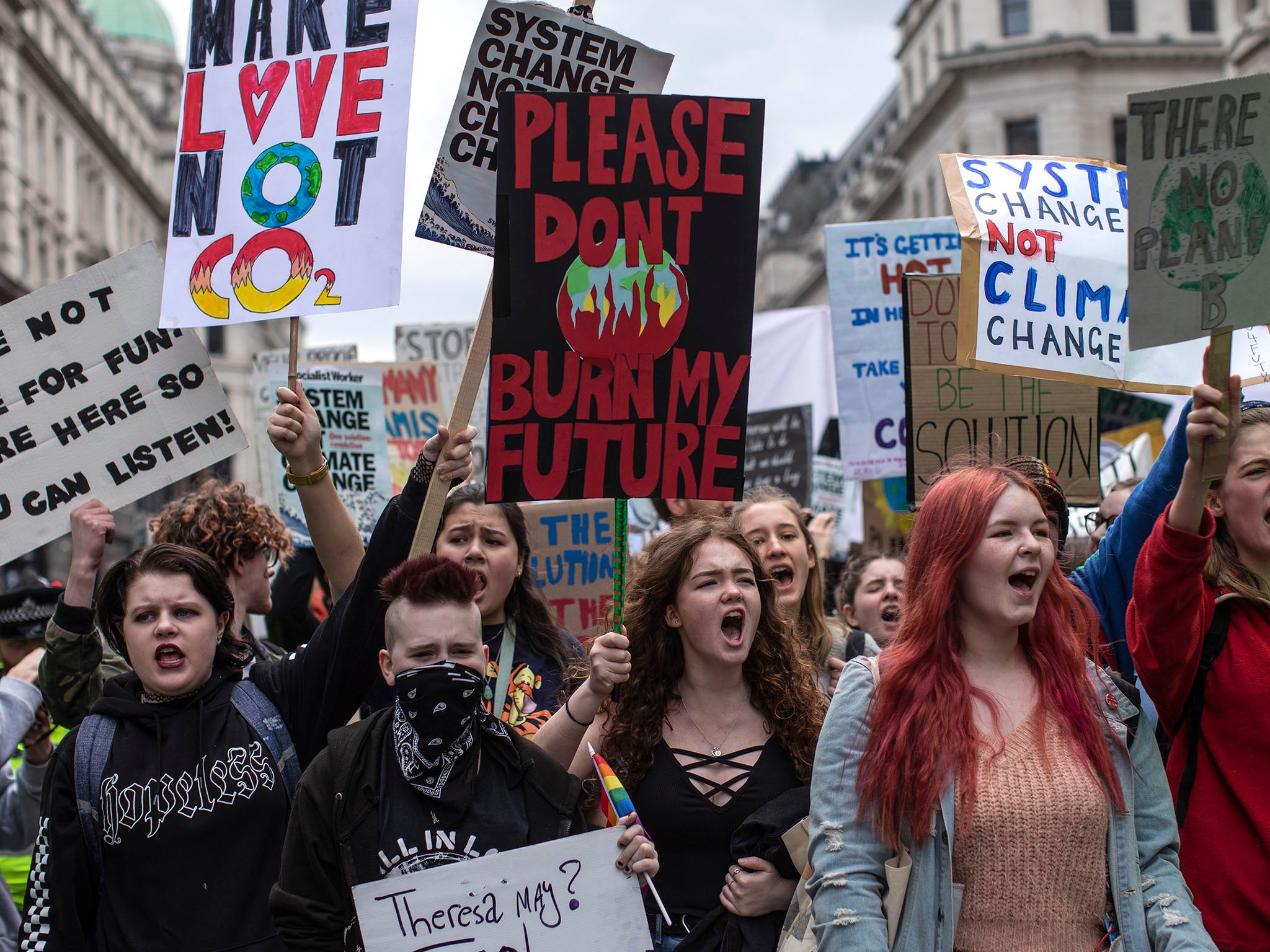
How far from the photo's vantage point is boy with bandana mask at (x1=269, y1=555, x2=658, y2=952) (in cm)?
299

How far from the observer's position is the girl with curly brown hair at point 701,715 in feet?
10.8

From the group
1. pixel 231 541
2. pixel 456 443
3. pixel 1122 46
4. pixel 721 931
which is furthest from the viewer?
pixel 1122 46

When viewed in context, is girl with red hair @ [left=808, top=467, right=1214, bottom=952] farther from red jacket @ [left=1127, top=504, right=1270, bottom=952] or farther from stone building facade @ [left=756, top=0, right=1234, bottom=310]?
stone building facade @ [left=756, top=0, right=1234, bottom=310]

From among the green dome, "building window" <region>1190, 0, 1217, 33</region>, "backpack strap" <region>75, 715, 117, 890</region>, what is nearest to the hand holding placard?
"backpack strap" <region>75, 715, 117, 890</region>

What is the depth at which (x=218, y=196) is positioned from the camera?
4.18 m

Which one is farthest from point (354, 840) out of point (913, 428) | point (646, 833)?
point (913, 428)

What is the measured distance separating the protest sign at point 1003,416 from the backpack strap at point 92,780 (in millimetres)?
3122

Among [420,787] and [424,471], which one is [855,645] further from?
[420,787]

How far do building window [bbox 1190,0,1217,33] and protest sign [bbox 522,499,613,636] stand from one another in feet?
151

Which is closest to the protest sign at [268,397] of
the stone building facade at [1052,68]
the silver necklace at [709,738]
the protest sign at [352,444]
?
the protest sign at [352,444]

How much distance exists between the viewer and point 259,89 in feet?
13.9

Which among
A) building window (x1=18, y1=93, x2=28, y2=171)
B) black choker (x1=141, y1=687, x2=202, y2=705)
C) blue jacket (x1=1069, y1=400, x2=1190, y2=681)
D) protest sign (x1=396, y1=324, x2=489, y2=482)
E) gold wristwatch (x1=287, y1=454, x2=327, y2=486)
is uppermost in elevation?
building window (x1=18, y1=93, x2=28, y2=171)

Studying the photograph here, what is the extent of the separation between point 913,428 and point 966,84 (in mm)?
42763

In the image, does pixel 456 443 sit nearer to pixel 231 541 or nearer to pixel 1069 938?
pixel 231 541
